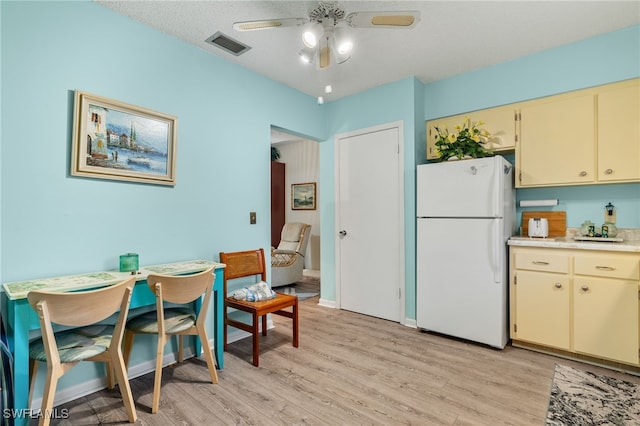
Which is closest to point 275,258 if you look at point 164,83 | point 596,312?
point 164,83

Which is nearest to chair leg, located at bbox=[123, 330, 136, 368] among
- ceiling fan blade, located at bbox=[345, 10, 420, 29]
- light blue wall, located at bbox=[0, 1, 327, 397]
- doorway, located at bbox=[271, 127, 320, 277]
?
light blue wall, located at bbox=[0, 1, 327, 397]

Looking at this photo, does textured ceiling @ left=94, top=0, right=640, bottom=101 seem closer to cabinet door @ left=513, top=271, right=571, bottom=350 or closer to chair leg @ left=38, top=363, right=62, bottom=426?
cabinet door @ left=513, top=271, right=571, bottom=350

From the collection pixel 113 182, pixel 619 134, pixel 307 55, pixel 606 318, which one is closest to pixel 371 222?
pixel 307 55

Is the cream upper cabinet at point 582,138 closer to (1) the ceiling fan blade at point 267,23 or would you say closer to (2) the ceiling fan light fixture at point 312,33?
(2) the ceiling fan light fixture at point 312,33

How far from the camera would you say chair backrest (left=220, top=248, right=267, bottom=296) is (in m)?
2.72

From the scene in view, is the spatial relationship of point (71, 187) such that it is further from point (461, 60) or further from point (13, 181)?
point (461, 60)

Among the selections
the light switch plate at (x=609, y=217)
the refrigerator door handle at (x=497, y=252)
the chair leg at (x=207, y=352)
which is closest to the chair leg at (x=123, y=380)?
the chair leg at (x=207, y=352)

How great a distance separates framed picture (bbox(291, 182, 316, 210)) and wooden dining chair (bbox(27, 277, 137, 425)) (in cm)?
435

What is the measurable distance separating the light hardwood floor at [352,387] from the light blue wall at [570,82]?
52.4 inches

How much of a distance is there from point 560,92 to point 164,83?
330 centimetres

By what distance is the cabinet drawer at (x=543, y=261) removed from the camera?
8.02 feet

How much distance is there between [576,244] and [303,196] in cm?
442

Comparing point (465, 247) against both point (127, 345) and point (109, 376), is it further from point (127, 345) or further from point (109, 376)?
point (109, 376)

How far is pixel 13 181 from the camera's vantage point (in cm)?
174
